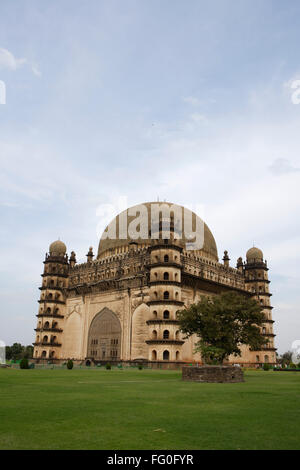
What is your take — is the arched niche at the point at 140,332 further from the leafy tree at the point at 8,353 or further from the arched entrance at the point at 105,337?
the leafy tree at the point at 8,353

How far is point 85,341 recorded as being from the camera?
191 ft

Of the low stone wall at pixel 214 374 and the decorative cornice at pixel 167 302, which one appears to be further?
the decorative cornice at pixel 167 302

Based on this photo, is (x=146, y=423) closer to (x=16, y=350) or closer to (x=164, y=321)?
(x=164, y=321)

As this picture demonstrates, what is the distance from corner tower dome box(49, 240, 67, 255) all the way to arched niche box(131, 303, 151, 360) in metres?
22.0

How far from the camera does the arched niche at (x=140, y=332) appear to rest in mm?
49625

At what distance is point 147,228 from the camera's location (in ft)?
196

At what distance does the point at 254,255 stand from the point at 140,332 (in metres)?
29.2

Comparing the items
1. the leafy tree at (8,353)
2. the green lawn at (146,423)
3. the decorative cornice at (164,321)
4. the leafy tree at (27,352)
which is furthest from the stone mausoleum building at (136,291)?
the green lawn at (146,423)

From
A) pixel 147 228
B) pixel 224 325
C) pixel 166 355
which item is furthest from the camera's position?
pixel 147 228

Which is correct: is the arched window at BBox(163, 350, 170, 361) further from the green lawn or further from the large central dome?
the green lawn

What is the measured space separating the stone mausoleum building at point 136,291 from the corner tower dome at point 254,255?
17 centimetres

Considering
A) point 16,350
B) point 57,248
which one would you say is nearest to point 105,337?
point 57,248

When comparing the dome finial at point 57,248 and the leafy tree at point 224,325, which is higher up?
the dome finial at point 57,248

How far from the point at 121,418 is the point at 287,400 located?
6.93 metres
